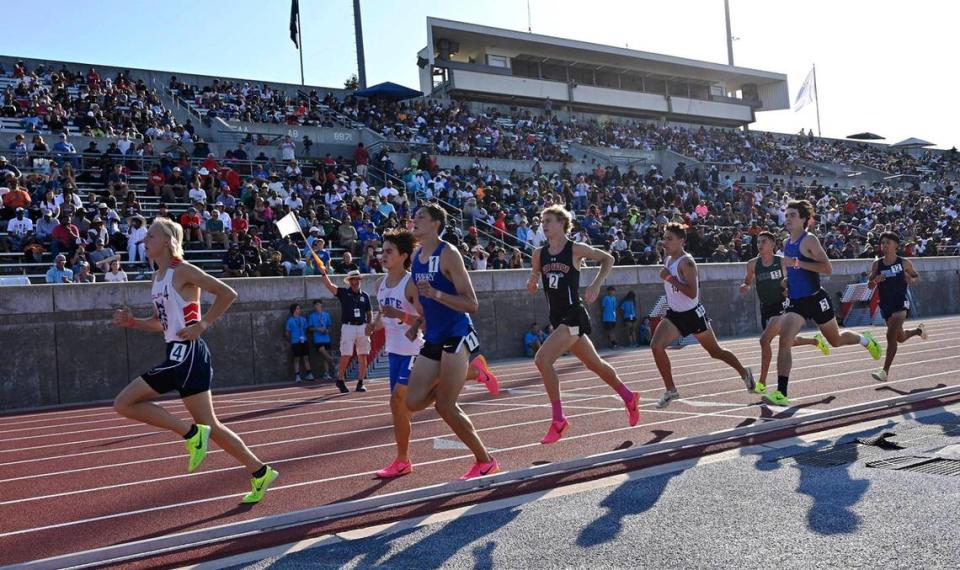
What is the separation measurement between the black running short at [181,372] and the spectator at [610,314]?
17.2 metres

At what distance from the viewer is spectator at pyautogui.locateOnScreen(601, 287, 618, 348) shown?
74.0ft

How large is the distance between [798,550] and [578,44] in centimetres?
4761

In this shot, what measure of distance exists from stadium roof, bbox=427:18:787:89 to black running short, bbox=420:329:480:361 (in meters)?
39.6

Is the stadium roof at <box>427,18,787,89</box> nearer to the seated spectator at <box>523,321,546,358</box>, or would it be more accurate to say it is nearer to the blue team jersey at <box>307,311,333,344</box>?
the seated spectator at <box>523,321,546,358</box>

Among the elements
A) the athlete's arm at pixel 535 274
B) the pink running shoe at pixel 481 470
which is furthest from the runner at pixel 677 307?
the pink running shoe at pixel 481 470

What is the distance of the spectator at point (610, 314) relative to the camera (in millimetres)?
22562

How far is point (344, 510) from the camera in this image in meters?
5.82

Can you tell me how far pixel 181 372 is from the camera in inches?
240

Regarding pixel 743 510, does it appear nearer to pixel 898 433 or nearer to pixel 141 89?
pixel 898 433

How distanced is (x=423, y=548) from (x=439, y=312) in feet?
6.81

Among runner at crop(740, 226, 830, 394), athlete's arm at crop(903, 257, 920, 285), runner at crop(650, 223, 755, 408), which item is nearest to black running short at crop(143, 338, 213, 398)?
runner at crop(650, 223, 755, 408)

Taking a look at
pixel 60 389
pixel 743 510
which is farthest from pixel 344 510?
pixel 60 389

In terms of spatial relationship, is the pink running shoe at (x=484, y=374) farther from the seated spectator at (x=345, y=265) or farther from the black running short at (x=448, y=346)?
the seated spectator at (x=345, y=265)

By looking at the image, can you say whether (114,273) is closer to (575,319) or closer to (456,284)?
(575,319)
